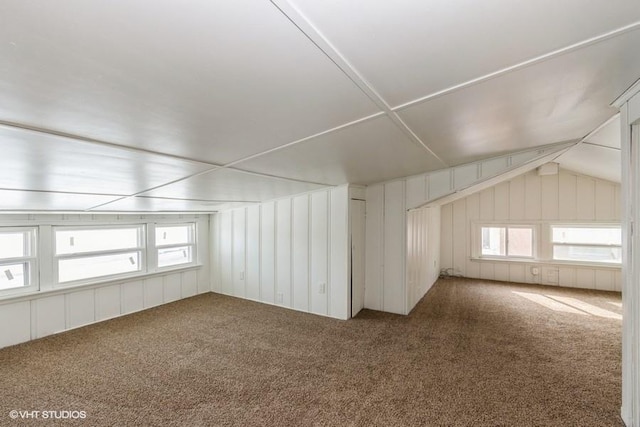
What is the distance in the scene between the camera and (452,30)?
2.95 feet

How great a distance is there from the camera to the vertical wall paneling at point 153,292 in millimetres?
4535

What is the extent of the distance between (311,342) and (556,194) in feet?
19.6

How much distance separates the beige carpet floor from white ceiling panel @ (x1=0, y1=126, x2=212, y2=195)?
1.69 meters

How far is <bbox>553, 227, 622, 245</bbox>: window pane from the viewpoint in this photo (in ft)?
18.2

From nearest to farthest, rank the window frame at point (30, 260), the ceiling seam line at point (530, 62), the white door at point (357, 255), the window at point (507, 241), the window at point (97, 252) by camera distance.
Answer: the ceiling seam line at point (530, 62) → the window frame at point (30, 260) → the window at point (97, 252) → the white door at point (357, 255) → the window at point (507, 241)

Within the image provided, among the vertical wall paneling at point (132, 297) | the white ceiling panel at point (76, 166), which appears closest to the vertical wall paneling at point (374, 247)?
the white ceiling panel at point (76, 166)

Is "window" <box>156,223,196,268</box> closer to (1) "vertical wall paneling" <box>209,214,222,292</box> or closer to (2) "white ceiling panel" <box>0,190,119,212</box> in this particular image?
(1) "vertical wall paneling" <box>209,214,222,292</box>

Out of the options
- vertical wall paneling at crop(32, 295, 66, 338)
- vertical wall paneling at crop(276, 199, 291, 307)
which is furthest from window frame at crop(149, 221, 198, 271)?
vertical wall paneling at crop(276, 199, 291, 307)

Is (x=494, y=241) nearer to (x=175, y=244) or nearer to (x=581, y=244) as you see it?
(x=581, y=244)

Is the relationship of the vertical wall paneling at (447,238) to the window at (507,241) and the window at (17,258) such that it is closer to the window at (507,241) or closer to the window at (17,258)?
the window at (507,241)

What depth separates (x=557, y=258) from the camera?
595cm

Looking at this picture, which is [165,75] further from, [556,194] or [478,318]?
[556,194]

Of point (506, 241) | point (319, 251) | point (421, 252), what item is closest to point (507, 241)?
point (506, 241)

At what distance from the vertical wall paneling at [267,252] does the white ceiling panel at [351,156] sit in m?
1.61
